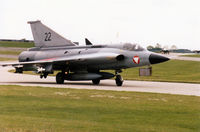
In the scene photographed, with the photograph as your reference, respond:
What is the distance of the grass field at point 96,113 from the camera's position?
925 centimetres

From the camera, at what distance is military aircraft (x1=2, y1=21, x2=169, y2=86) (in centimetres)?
2306

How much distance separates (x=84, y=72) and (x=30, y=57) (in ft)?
15.8

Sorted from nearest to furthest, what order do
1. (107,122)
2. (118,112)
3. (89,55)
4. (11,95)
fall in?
(107,122)
(118,112)
(11,95)
(89,55)

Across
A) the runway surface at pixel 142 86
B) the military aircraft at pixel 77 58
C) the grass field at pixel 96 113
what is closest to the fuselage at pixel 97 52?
the military aircraft at pixel 77 58

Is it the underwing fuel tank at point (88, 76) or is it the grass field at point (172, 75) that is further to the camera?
the grass field at point (172, 75)

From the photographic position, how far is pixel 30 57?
27.5 meters

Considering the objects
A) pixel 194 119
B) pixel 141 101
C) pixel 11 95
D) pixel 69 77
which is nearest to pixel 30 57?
pixel 69 77

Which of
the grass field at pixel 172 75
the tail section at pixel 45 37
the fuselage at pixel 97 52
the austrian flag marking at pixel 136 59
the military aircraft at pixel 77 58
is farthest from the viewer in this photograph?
the grass field at pixel 172 75

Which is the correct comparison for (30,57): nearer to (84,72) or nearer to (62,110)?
(84,72)

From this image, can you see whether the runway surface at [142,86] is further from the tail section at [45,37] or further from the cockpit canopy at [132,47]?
the tail section at [45,37]

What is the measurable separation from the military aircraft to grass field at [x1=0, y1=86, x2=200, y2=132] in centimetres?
741

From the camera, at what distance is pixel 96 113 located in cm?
1140

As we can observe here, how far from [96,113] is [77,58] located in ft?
43.0

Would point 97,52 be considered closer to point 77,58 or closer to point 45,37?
point 77,58
